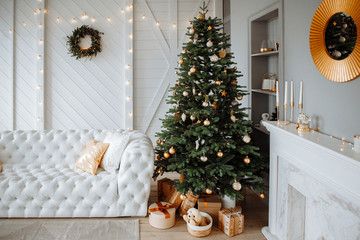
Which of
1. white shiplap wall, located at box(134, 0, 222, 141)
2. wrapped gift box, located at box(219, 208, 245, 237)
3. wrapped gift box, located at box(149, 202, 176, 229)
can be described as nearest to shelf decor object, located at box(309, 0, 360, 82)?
wrapped gift box, located at box(219, 208, 245, 237)

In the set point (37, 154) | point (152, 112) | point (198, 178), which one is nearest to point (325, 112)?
point (198, 178)

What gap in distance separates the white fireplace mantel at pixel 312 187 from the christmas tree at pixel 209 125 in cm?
29

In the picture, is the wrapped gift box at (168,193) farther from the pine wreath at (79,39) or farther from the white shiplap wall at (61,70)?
the pine wreath at (79,39)

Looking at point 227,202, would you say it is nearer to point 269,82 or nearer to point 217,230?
point 217,230

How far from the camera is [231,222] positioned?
258cm

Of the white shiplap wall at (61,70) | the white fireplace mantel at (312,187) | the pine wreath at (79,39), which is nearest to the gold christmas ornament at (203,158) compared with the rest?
the white fireplace mantel at (312,187)

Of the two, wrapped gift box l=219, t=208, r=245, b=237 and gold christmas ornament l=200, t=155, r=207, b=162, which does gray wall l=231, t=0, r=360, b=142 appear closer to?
gold christmas ornament l=200, t=155, r=207, b=162

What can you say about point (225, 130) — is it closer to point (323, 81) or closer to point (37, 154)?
point (323, 81)

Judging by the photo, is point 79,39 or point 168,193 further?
point 79,39

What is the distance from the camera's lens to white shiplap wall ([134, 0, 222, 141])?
5.08 metres

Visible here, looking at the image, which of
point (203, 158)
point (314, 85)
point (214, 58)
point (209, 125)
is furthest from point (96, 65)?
point (314, 85)

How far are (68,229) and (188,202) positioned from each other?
1.16 meters

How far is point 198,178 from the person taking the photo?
2.67 meters

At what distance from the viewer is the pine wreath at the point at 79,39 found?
4914mm
